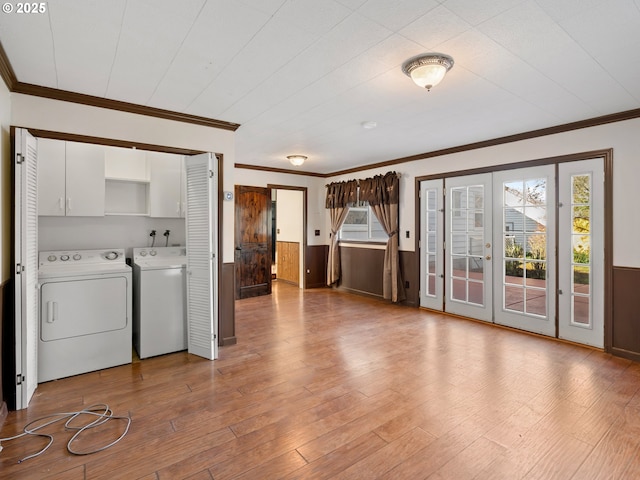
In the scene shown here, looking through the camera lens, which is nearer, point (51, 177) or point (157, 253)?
point (51, 177)

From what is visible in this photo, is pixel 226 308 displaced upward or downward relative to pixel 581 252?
downward

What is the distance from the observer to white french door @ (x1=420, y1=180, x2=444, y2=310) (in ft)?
17.6

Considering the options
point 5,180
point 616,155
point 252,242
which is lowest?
A: point 252,242

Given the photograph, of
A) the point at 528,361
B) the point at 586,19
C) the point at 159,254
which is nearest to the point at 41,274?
the point at 159,254

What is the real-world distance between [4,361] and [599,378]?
498cm

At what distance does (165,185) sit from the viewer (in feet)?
13.5

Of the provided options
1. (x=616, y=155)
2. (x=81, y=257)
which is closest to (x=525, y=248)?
(x=616, y=155)

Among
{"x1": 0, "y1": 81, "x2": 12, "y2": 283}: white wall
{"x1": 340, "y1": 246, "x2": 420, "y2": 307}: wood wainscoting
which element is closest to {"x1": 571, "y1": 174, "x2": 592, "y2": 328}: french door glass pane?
{"x1": 340, "y1": 246, "x2": 420, "y2": 307}: wood wainscoting

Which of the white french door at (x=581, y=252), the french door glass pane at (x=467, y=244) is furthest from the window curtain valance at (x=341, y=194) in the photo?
the white french door at (x=581, y=252)

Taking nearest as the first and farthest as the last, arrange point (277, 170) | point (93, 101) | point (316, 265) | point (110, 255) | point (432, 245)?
1. point (93, 101)
2. point (110, 255)
3. point (432, 245)
4. point (277, 170)
5. point (316, 265)

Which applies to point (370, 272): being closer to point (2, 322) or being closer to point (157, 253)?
point (157, 253)

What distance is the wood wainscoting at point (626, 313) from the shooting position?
347cm

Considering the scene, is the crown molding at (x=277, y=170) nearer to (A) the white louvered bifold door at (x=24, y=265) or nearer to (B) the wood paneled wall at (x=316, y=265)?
(B) the wood paneled wall at (x=316, y=265)

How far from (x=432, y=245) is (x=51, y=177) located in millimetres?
5090
